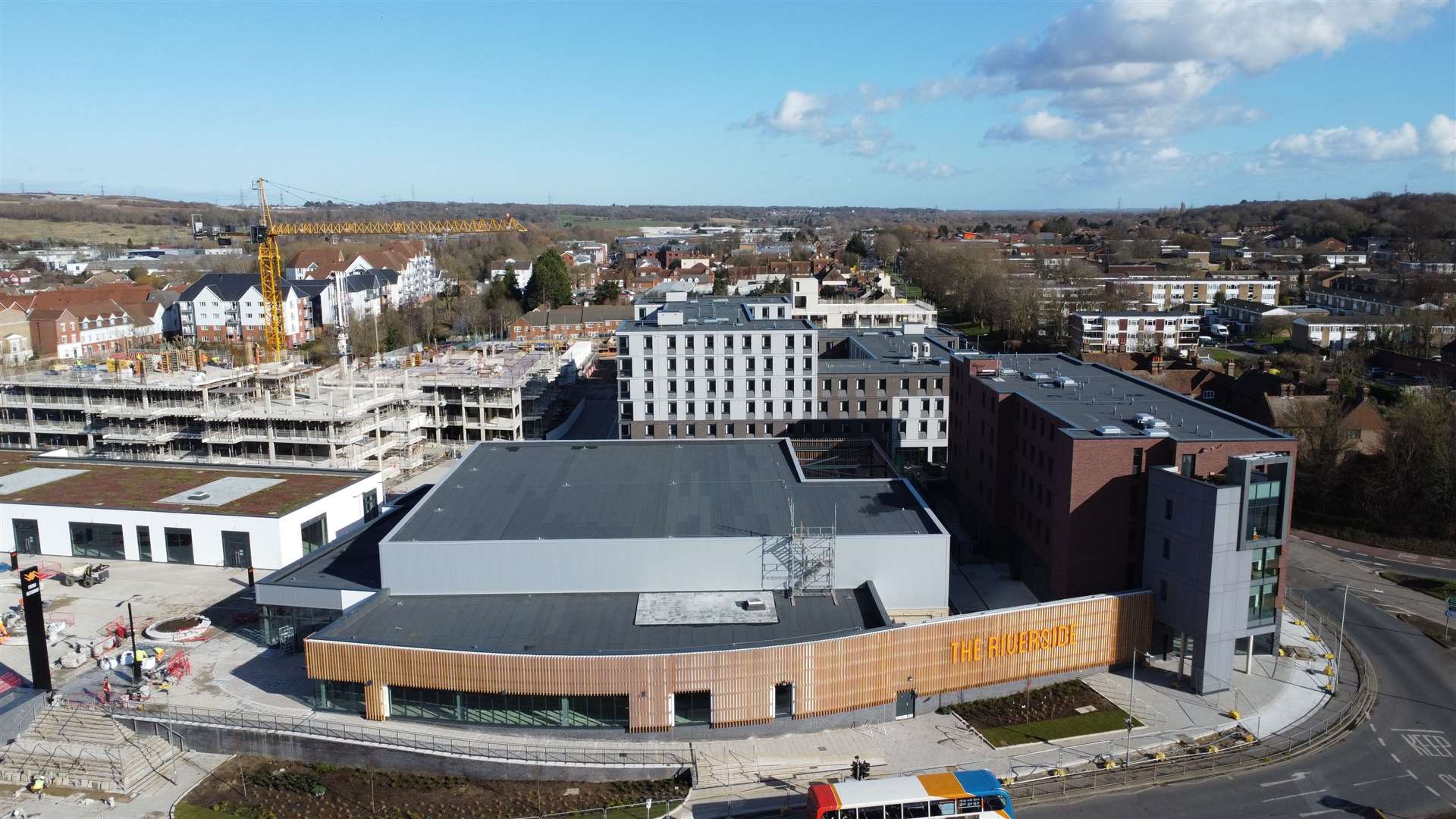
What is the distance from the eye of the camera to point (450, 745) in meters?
30.1

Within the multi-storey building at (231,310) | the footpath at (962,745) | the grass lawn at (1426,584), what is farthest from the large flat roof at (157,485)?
the multi-storey building at (231,310)

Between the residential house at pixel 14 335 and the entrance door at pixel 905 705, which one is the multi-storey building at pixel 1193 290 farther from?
the residential house at pixel 14 335

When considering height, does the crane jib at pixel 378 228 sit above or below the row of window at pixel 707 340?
above

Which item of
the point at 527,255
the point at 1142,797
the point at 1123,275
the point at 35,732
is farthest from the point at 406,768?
the point at 527,255

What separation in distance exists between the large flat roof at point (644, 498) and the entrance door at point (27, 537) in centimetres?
2175

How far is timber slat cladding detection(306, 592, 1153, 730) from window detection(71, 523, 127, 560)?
2336 centimetres

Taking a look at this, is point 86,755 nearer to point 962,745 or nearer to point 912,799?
point 912,799

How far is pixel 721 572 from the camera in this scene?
36000 mm

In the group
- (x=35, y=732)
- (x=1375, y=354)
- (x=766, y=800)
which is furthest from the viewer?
(x=1375, y=354)

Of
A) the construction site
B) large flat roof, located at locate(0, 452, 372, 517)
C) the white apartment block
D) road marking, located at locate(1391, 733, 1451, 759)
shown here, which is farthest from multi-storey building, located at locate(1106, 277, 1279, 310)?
large flat roof, located at locate(0, 452, 372, 517)

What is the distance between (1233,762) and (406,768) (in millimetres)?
24720

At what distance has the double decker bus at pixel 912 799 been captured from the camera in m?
25.2

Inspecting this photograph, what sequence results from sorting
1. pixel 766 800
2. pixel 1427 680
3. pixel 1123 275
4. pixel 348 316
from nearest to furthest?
pixel 766 800 < pixel 1427 680 < pixel 348 316 < pixel 1123 275

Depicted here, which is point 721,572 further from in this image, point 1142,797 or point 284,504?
point 284,504
